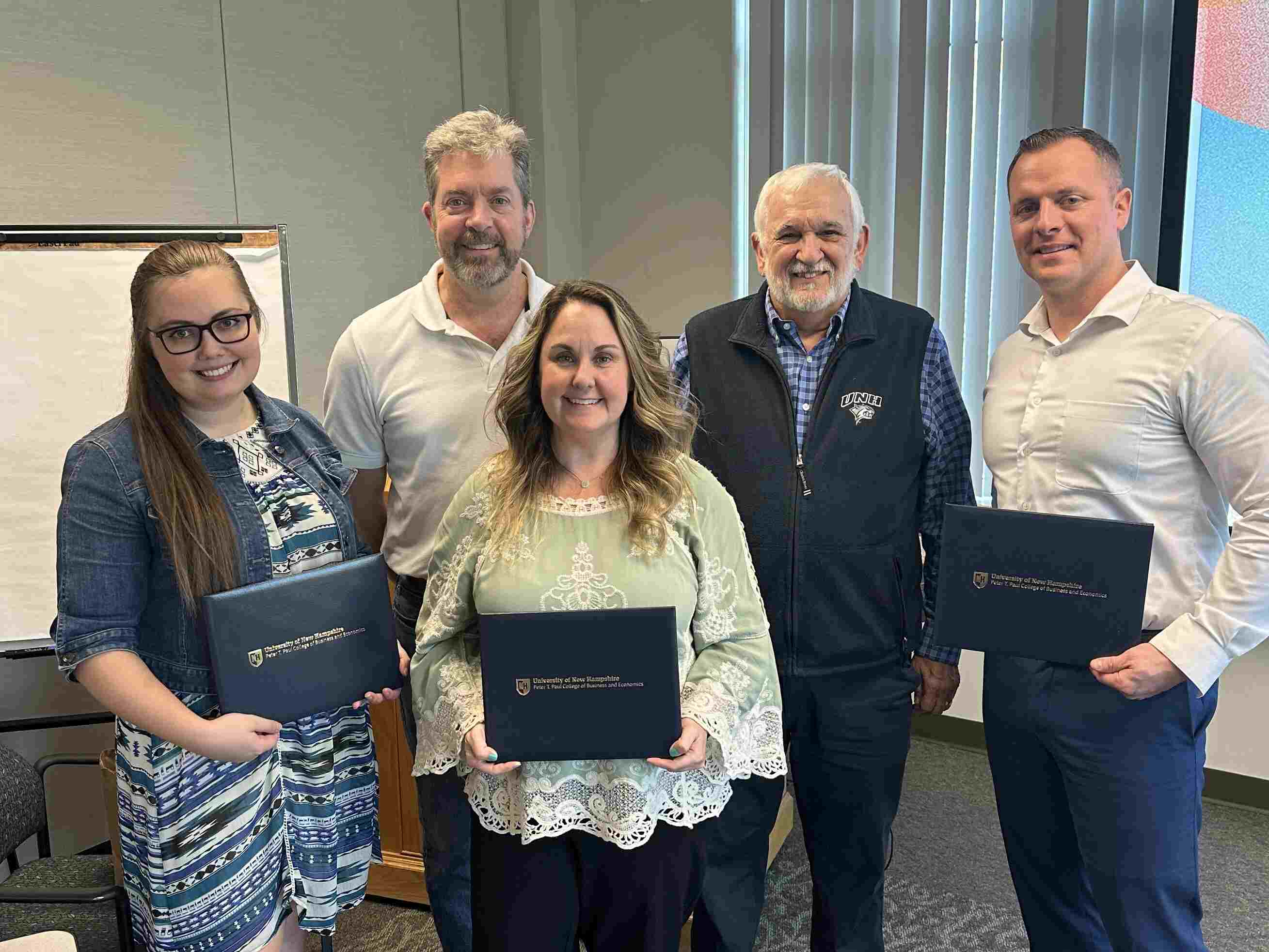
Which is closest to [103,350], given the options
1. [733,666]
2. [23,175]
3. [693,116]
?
[23,175]

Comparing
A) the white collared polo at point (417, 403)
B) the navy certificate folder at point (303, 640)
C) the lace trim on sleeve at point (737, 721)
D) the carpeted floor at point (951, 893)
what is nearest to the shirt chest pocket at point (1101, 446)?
the lace trim on sleeve at point (737, 721)

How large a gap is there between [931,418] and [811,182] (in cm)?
56

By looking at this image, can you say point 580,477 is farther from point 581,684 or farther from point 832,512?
point 832,512

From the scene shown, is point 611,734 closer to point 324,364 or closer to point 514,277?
point 514,277

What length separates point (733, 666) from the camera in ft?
5.38

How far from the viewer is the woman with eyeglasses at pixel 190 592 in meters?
1.49

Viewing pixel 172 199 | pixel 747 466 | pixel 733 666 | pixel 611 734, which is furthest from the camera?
pixel 172 199

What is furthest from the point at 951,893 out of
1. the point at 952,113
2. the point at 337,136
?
the point at 337,136

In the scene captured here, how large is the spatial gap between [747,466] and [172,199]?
212 centimetres

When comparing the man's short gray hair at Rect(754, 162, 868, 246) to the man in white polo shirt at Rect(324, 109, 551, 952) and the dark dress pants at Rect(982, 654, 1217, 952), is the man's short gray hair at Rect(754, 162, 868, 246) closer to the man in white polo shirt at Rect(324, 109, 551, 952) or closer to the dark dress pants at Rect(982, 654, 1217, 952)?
the man in white polo shirt at Rect(324, 109, 551, 952)

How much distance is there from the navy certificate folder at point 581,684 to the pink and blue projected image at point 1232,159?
276cm

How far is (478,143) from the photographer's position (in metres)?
1.98

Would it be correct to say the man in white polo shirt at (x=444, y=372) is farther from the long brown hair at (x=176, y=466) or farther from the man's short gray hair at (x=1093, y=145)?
the man's short gray hair at (x=1093, y=145)

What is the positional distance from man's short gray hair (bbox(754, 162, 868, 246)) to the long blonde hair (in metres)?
0.59
